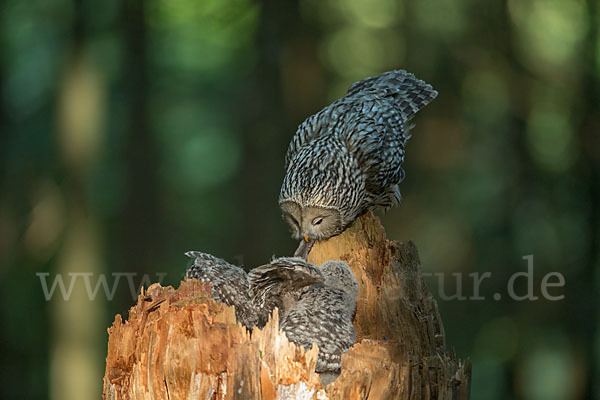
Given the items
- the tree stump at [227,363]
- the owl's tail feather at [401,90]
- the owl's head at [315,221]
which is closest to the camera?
the tree stump at [227,363]

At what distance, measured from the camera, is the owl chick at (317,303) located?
1.32m

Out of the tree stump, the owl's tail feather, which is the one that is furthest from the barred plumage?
the owl's tail feather

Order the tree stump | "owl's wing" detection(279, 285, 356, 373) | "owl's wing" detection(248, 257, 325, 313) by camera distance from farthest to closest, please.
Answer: "owl's wing" detection(248, 257, 325, 313) → "owl's wing" detection(279, 285, 356, 373) → the tree stump

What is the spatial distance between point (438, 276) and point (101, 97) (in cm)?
241

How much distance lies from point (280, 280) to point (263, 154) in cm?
236

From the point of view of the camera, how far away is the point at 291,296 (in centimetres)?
150

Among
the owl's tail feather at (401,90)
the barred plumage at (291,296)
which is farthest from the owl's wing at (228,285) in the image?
the owl's tail feather at (401,90)

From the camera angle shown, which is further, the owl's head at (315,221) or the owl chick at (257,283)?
the owl's head at (315,221)

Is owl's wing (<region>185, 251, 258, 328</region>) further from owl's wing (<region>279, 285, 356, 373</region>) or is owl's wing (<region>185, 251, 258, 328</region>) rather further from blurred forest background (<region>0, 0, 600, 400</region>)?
blurred forest background (<region>0, 0, 600, 400</region>)

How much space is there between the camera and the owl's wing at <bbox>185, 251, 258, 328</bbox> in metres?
1.44

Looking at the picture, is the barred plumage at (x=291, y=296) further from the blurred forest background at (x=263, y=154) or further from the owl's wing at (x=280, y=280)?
the blurred forest background at (x=263, y=154)

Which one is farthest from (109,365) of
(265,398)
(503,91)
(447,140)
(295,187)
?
(503,91)

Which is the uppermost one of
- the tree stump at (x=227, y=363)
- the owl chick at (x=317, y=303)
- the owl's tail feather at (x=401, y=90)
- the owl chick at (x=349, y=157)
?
the owl's tail feather at (x=401, y=90)

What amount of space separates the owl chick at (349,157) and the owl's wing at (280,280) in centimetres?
69
